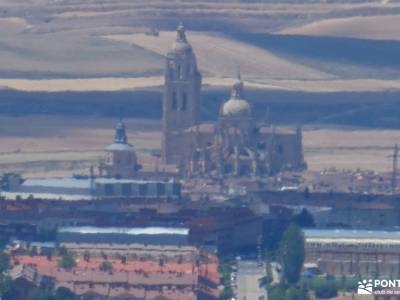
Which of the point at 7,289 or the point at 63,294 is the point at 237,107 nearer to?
the point at 7,289

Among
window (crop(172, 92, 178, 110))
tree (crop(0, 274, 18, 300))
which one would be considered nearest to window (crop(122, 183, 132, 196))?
window (crop(172, 92, 178, 110))

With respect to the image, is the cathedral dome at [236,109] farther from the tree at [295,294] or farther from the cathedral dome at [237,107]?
the tree at [295,294]

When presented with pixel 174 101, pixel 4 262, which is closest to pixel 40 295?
pixel 4 262

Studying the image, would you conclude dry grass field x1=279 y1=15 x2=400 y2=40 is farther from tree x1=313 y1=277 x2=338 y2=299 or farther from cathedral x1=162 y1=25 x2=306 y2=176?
tree x1=313 y1=277 x2=338 y2=299

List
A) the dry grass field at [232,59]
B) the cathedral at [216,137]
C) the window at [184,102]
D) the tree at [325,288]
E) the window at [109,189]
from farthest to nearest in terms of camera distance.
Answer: the dry grass field at [232,59]
the window at [184,102]
the cathedral at [216,137]
the window at [109,189]
the tree at [325,288]

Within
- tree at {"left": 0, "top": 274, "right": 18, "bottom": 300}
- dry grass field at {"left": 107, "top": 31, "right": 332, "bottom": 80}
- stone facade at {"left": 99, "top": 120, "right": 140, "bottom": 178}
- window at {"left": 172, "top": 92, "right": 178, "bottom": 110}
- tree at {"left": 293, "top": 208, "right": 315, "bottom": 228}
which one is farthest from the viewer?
dry grass field at {"left": 107, "top": 31, "right": 332, "bottom": 80}

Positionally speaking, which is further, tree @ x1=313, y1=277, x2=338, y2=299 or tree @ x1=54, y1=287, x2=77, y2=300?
tree @ x1=313, y1=277, x2=338, y2=299

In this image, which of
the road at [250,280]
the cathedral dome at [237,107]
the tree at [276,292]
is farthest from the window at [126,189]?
the tree at [276,292]
